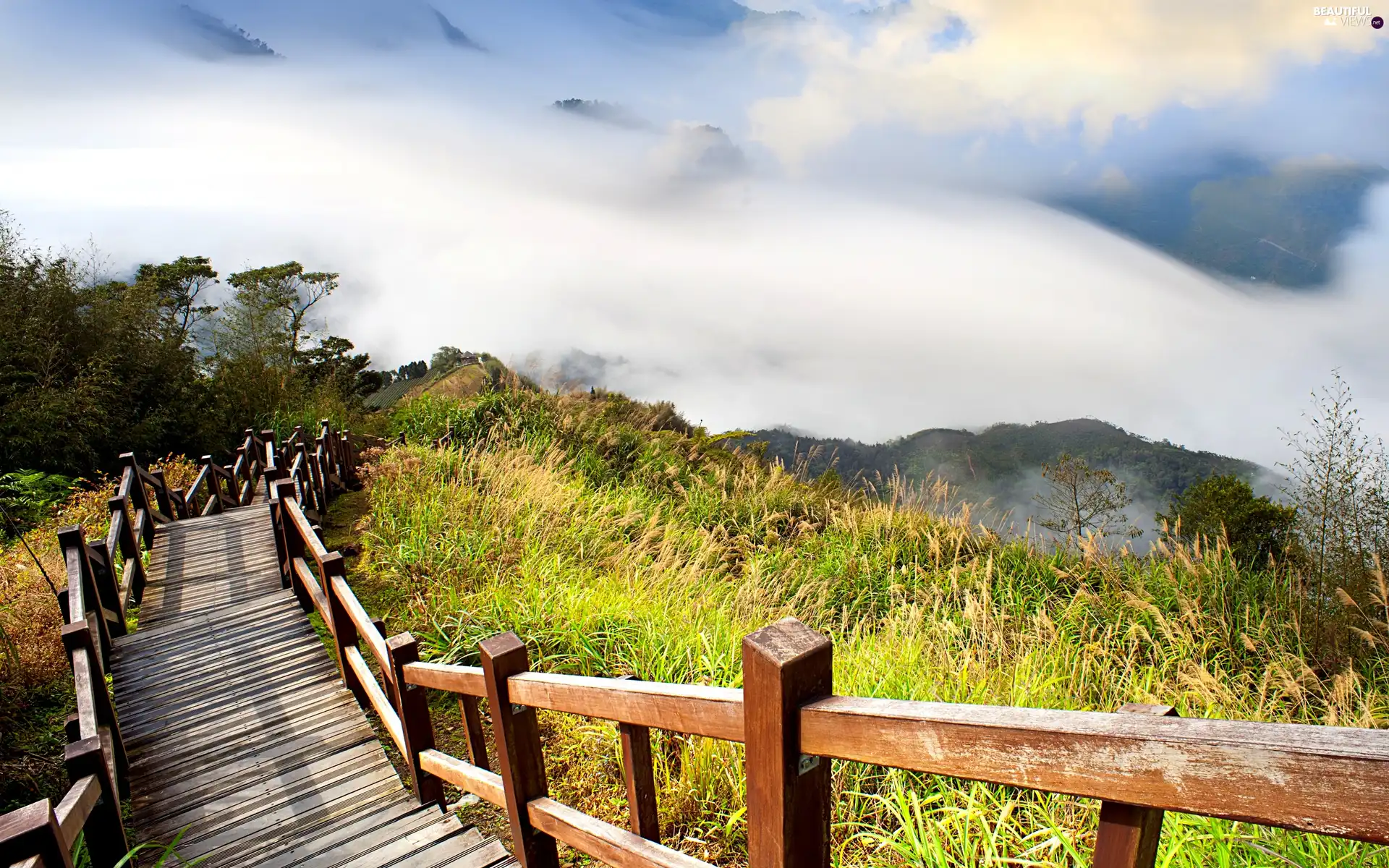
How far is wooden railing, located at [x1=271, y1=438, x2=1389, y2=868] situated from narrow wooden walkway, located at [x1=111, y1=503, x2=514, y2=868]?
3.90 ft

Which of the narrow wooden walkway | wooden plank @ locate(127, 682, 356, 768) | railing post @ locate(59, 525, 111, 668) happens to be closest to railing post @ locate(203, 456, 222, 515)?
the narrow wooden walkway

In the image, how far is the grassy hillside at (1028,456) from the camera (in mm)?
46250

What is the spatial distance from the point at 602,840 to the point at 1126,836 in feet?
4.86

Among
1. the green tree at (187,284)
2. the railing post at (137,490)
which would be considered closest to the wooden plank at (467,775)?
the railing post at (137,490)

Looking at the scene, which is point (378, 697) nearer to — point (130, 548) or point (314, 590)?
point (314, 590)

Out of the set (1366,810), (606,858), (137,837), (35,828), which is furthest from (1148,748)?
(137,837)

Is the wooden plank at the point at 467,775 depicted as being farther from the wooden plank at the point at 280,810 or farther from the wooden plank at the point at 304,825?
the wooden plank at the point at 280,810

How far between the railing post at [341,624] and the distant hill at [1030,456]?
3100 centimetres

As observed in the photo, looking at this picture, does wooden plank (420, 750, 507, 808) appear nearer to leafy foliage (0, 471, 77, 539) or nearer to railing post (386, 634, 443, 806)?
railing post (386, 634, 443, 806)

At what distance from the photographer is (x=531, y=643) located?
4.59 meters

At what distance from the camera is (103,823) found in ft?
9.52

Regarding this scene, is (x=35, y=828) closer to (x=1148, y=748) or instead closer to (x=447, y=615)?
(x=1148, y=748)

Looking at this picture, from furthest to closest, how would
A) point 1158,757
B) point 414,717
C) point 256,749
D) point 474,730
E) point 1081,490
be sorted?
point 1081,490 < point 256,749 < point 414,717 < point 474,730 < point 1158,757

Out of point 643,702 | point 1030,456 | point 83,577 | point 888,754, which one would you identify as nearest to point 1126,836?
point 888,754
